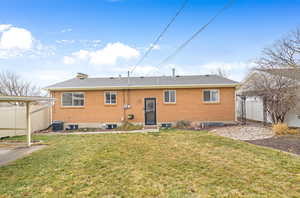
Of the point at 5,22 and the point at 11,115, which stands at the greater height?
the point at 5,22

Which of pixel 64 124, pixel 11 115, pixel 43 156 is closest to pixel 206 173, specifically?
pixel 43 156

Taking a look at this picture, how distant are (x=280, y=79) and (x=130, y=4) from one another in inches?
371

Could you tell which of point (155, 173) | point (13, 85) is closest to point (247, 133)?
point (155, 173)

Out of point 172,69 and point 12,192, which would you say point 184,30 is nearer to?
point 172,69

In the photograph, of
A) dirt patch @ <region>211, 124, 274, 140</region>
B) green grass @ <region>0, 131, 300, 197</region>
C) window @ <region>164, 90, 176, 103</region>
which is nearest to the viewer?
green grass @ <region>0, 131, 300, 197</region>

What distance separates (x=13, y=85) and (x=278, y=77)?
28.2 meters

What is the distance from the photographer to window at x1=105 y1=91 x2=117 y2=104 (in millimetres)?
11938

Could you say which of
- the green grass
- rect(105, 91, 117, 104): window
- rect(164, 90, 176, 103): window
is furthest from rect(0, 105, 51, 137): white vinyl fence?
rect(164, 90, 176, 103): window

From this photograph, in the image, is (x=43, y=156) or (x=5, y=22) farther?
(x=5, y=22)

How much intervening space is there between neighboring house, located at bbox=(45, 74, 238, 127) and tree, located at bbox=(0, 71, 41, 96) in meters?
14.7

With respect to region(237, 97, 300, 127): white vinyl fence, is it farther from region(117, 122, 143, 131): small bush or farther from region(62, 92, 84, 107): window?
region(62, 92, 84, 107): window

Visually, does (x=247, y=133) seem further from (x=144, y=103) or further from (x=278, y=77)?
(x=144, y=103)

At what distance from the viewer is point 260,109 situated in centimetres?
1250

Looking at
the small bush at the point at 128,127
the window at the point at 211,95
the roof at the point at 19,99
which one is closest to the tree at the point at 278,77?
the window at the point at 211,95
